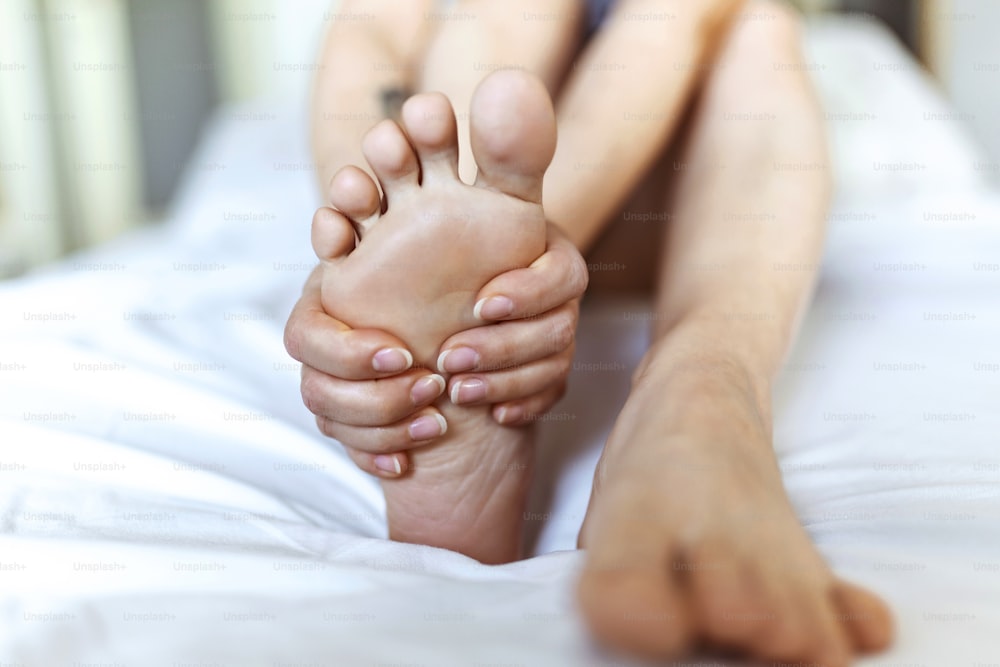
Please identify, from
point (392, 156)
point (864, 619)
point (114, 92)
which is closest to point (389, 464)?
point (392, 156)

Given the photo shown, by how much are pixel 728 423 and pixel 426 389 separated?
0.19 meters

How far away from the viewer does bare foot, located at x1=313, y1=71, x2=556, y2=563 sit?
0.47 meters

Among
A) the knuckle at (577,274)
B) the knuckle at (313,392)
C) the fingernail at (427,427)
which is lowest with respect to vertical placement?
the fingernail at (427,427)

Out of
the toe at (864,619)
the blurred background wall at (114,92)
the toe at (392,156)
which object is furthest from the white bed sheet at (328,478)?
the blurred background wall at (114,92)

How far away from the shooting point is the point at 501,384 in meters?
0.53

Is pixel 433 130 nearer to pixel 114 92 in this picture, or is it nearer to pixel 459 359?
pixel 459 359

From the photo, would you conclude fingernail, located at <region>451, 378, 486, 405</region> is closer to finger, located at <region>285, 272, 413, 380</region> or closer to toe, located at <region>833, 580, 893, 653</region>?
finger, located at <region>285, 272, 413, 380</region>

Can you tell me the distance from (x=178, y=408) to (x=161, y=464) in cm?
10

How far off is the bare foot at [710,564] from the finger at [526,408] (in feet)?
0.39

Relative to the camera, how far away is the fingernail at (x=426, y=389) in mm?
513

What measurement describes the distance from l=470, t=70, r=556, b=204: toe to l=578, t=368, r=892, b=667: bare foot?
0.59 ft

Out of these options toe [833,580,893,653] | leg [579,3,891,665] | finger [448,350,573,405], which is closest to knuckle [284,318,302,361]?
finger [448,350,573,405]

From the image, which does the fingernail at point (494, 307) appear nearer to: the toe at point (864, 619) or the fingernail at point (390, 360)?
the fingernail at point (390, 360)

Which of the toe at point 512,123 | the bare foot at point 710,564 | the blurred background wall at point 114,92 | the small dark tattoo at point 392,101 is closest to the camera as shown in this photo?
the bare foot at point 710,564
